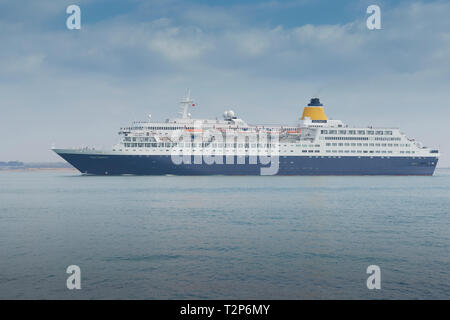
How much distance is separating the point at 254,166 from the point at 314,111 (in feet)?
63.6

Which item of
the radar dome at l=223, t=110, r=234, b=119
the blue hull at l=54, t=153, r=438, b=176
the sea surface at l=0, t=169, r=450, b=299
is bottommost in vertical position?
the sea surface at l=0, t=169, r=450, b=299

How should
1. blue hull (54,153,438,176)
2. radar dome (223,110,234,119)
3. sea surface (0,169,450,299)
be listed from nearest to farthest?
sea surface (0,169,450,299)
blue hull (54,153,438,176)
radar dome (223,110,234,119)

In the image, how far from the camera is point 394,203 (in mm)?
35719

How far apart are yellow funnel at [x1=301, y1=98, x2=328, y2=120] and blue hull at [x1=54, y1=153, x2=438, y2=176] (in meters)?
10.6

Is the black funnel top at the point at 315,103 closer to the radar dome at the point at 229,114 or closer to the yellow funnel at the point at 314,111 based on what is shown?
the yellow funnel at the point at 314,111

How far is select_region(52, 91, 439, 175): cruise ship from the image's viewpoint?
71.6 m

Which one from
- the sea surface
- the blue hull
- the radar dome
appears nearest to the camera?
the sea surface

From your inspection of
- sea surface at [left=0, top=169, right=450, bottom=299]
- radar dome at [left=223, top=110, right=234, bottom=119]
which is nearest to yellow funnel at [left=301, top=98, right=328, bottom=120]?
radar dome at [left=223, top=110, right=234, bottom=119]

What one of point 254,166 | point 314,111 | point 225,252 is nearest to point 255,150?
point 254,166

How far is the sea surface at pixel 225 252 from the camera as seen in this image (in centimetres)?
1270

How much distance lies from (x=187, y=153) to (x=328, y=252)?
185ft

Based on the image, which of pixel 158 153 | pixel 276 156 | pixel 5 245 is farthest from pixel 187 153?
pixel 5 245

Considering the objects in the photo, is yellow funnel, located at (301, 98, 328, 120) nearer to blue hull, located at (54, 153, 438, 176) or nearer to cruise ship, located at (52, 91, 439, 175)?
cruise ship, located at (52, 91, 439, 175)

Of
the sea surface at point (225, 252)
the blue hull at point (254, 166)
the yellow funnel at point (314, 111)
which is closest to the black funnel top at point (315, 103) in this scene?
the yellow funnel at point (314, 111)
